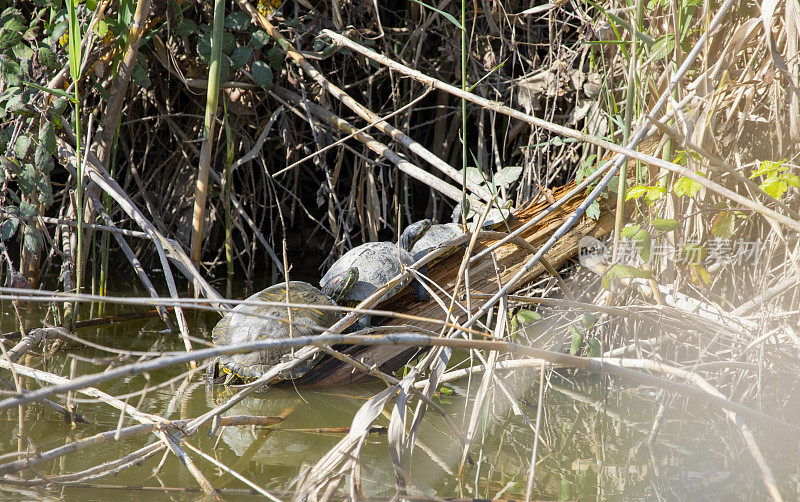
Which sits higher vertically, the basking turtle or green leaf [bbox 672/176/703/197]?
green leaf [bbox 672/176/703/197]

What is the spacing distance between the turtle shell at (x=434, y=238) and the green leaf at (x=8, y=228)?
4.77 feet

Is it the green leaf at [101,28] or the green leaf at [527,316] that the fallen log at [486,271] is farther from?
the green leaf at [101,28]

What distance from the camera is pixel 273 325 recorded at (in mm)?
2182

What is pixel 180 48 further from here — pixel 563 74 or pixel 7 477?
pixel 7 477

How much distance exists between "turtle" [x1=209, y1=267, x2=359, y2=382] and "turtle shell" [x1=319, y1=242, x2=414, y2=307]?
5cm

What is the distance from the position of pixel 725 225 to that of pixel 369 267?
123cm

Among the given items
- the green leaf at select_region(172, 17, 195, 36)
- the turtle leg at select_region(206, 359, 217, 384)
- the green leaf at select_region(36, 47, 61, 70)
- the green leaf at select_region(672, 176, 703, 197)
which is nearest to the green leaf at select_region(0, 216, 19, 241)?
the green leaf at select_region(36, 47, 61, 70)

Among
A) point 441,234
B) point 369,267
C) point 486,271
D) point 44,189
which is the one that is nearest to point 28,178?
point 44,189

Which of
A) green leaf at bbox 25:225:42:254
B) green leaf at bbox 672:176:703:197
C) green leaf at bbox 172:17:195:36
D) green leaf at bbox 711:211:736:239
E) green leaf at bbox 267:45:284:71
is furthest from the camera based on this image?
green leaf at bbox 267:45:284:71

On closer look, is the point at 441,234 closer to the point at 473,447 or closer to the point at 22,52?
the point at 473,447

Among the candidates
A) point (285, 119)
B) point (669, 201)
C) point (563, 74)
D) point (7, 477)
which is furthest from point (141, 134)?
point (669, 201)

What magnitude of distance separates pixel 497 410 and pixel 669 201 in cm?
84

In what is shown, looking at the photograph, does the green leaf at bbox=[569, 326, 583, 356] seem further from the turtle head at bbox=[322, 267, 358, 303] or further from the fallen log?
the turtle head at bbox=[322, 267, 358, 303]

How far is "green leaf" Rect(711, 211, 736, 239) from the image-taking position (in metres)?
1.79
